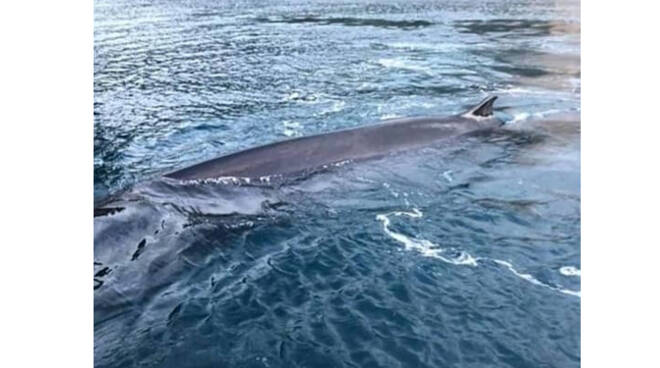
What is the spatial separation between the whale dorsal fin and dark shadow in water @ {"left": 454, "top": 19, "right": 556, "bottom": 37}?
1.25m

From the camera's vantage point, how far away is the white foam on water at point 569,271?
20.6 feet

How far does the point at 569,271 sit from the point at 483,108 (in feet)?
18.5

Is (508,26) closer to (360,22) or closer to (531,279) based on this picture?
(531,279)

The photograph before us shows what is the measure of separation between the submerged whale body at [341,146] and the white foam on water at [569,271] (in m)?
3.88

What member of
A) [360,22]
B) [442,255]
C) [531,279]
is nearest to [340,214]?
[442,255]

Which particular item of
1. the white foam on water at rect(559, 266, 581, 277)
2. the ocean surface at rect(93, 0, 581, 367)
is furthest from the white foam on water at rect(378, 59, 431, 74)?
the white foam on water at rect(559, 266, 581, 277)

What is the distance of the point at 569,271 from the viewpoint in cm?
634

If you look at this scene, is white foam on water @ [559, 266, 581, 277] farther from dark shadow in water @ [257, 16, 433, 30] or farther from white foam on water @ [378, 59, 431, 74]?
dark shadow in water @ [257, 16, 433, 30]

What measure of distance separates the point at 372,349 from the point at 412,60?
8.95 m

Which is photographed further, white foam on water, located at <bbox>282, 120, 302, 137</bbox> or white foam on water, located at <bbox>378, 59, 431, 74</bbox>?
white foam on water, located at <bbox>378, 59, 431, 74</bbox>

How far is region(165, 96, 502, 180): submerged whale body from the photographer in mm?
8766

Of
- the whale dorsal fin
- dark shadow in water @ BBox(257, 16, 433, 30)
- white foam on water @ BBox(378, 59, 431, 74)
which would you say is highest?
dark shadow in water @ BBox(257, 16, 433, 30)
